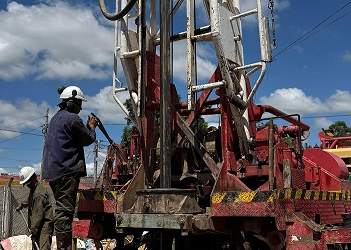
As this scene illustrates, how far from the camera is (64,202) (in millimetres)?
4930

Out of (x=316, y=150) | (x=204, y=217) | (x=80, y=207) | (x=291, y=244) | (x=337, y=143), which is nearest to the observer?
(x=291, y=244)

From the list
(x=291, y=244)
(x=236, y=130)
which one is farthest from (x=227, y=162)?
(x=291, y=244)

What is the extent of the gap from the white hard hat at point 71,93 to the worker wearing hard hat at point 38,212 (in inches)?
84.1

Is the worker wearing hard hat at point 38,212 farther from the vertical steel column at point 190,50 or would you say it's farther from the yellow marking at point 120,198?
the vertical steel column at point 190,50

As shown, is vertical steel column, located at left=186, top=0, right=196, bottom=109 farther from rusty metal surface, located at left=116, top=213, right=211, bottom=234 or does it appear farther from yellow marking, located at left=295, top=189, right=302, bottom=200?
yellow marking, located at left=295, top=189, right=302, bottom=200

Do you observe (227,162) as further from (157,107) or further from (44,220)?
(44,220)

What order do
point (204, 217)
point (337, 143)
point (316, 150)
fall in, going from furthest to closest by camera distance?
point (337, 143)
point (316, 150)
point (204, 217)

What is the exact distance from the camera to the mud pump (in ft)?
16.7

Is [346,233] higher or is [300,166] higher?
[300,166]

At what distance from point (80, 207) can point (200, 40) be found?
111 inches

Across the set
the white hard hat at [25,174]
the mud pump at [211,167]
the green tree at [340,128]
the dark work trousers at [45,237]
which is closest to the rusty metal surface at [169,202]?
the mud pump at [211,167]

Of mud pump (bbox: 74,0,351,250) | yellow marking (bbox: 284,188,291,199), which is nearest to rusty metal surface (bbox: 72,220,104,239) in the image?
mud pump (bbox: 74,0,351,250)

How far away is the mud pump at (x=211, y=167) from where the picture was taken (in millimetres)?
5085

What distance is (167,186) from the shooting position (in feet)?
17.5
